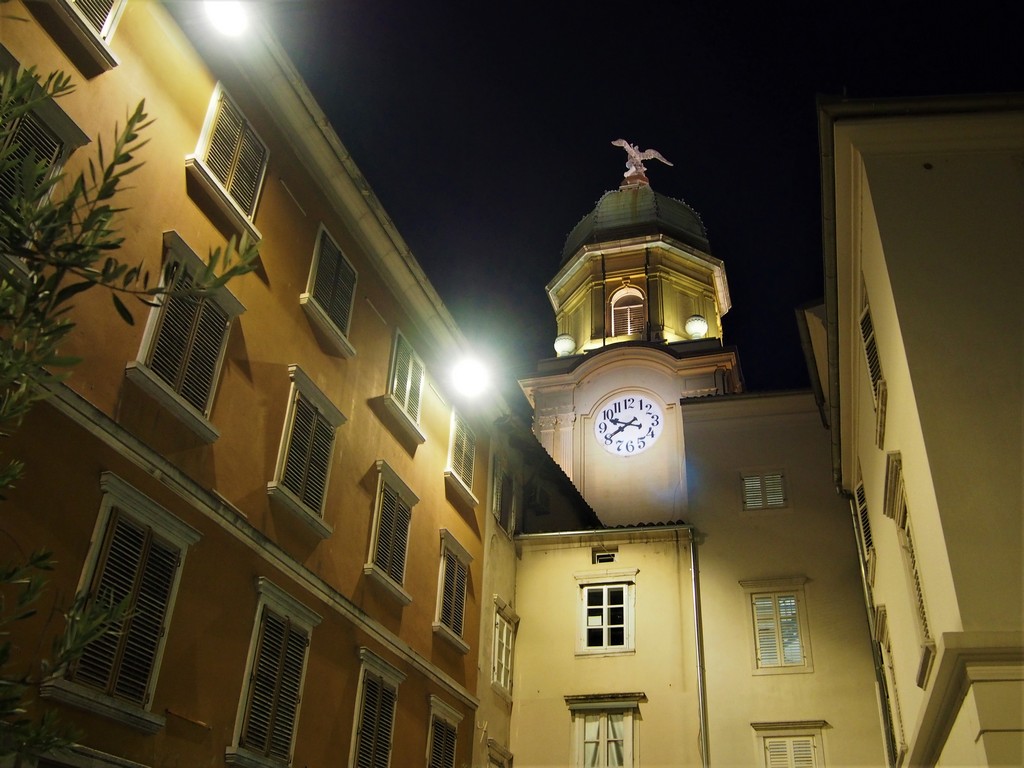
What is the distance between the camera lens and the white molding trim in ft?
30.8

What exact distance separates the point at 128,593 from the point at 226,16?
7.23 m

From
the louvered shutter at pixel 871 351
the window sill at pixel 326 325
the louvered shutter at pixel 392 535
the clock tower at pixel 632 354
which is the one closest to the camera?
the louvered shutter at pixel 871 351

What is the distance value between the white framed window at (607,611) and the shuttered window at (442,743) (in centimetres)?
447

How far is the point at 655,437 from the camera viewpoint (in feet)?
97.2

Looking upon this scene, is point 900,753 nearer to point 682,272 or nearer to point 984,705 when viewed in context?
point 984,705

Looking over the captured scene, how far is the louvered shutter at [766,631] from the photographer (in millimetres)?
19703

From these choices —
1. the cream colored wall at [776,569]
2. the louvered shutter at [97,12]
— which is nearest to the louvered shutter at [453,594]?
the cream colored wall at [776,569]

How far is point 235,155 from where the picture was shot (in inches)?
511

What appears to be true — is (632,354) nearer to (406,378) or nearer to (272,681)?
(406,378)

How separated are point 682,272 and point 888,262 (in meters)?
24.6

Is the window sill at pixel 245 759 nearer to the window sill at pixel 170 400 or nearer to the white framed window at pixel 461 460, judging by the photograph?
the window sill at pixel 170 400

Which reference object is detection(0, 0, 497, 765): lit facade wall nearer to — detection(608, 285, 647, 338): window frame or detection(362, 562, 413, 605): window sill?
detection(362, 562, 413, 605): window sill

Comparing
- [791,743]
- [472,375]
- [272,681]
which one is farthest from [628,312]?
[272,681]

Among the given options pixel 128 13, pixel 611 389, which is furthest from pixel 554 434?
pixel 128 13
